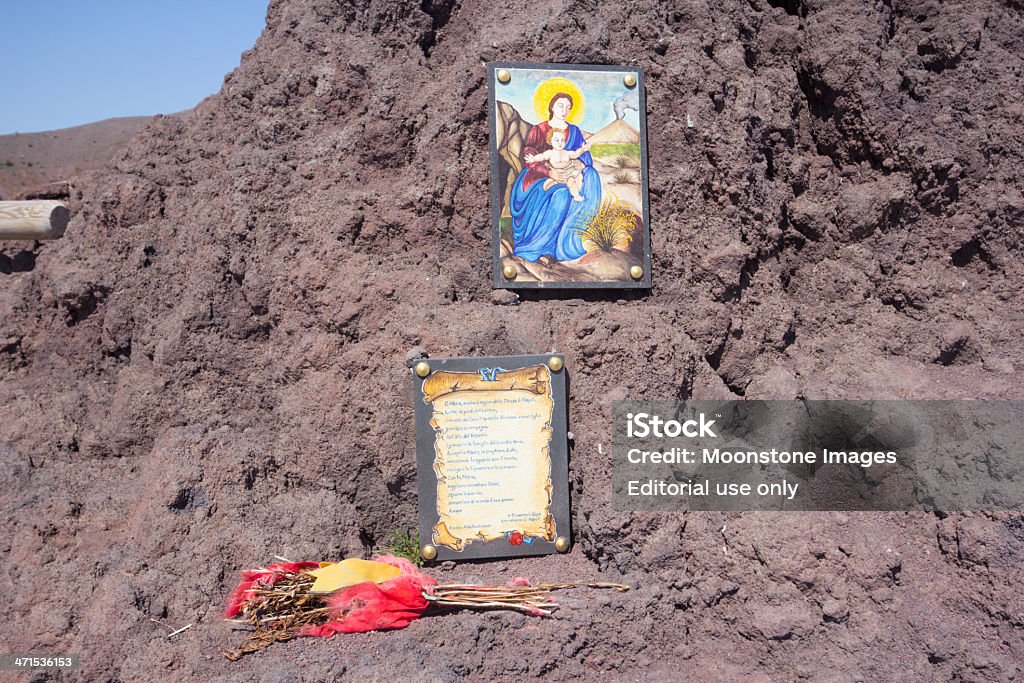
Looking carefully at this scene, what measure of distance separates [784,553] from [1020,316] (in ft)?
7.12

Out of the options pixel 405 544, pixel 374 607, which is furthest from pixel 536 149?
pixel 374 607

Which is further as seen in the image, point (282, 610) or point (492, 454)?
point (492, 454)

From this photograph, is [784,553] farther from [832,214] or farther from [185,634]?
[185,634]

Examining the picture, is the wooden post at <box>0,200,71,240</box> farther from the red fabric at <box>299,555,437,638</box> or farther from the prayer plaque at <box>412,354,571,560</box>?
the red fabric at <box>299,555,437,638</box>

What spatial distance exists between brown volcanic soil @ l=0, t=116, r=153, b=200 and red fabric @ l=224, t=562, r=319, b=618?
14594 mm

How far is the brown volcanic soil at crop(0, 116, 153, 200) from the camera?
1711cm

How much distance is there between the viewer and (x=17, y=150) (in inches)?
811

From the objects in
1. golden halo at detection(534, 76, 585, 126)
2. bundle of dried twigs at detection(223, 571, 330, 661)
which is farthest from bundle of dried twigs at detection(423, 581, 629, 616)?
golden halo at detection(534, 76, 585, 126)

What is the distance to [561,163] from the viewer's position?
419 cm

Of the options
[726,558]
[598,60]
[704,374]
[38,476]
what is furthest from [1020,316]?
[38,476]

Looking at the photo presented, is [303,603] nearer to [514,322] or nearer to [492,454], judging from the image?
[492,454]

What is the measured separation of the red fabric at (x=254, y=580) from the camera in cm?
336

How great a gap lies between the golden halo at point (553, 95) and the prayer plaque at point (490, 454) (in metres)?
1.39

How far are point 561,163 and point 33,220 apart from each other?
3.57 meters
